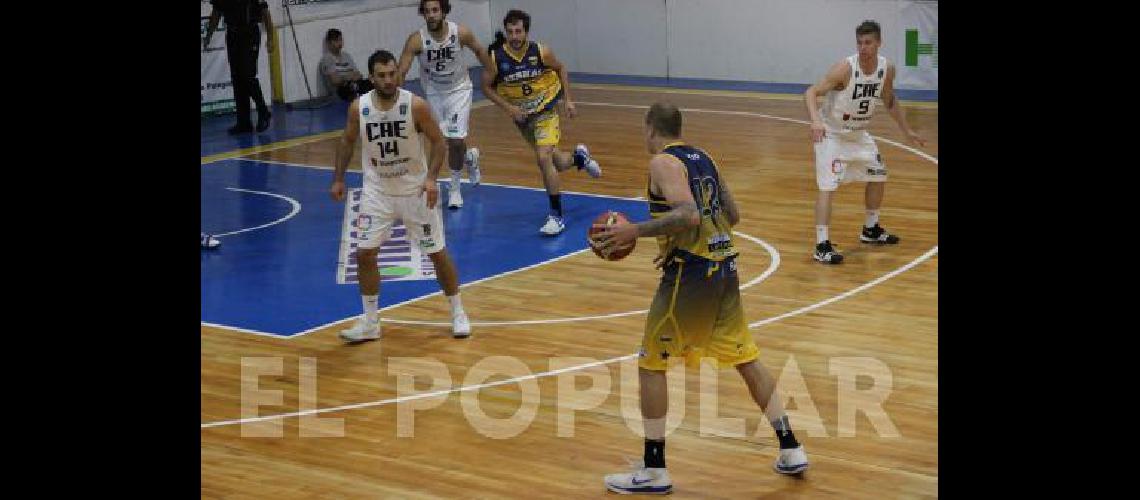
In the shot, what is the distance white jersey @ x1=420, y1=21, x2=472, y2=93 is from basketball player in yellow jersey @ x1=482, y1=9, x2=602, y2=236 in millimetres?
688

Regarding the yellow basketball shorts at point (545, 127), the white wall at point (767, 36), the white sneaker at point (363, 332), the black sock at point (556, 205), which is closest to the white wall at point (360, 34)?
the white wall at point (767, 36)

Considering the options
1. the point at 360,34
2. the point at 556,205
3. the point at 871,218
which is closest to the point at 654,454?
the point at 871,218

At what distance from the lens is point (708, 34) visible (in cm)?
2455

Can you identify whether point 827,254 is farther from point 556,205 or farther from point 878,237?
point 556,205

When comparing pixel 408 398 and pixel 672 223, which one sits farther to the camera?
A: pixel 408 398

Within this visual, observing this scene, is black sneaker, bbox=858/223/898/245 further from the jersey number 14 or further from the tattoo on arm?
the tattoo on arm

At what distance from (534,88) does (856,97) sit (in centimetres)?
312
